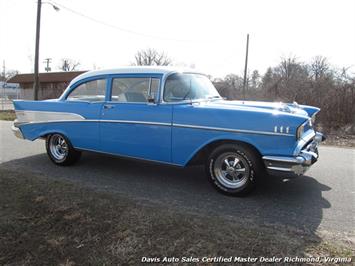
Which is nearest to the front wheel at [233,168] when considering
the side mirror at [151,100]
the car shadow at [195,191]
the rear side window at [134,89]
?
the car shadow at [195,191]

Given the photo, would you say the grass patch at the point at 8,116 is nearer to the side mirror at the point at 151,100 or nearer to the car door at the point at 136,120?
the car door at the point at 136,120

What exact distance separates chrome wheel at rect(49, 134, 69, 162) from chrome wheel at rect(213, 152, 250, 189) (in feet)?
10.2

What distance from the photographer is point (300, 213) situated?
3.67 metres

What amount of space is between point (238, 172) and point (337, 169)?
9.10 feet

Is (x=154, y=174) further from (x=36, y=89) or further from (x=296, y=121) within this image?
(x=36, y=89)

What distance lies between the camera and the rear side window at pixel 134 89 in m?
4.71

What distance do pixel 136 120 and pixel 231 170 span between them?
166 cm

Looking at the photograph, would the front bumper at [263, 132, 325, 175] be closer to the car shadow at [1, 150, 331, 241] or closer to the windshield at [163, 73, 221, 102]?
the car shadow at [1, 150, 331, 241]

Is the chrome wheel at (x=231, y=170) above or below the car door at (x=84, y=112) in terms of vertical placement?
below

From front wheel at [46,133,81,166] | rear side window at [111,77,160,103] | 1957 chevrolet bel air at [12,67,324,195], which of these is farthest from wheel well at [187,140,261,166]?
front wheel at [46,133,81,166]

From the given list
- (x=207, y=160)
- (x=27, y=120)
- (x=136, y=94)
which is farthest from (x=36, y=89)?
(x=207, y=160)

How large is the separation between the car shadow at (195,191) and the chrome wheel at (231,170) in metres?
0.22

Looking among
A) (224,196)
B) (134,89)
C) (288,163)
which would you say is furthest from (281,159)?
(134,89)

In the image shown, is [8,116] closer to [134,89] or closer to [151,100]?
[134,89]
